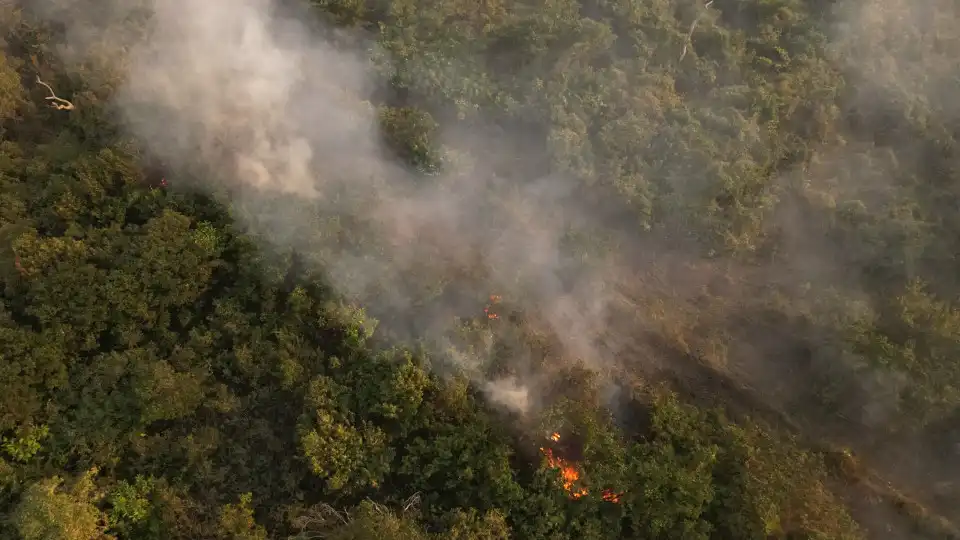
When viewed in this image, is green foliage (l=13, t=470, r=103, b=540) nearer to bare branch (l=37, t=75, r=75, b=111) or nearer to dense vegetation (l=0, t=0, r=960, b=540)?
dense vegetation (l=0, t=0, r=960, b=540)

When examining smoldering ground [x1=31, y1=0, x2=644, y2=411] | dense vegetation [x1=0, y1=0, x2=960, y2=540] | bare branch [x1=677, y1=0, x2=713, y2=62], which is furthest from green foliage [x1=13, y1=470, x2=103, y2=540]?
bare branch [x1=677, y1=0, x2=713, y2=62]

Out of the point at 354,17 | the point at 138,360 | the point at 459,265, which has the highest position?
the point at 354,17

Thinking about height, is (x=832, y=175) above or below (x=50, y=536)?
above

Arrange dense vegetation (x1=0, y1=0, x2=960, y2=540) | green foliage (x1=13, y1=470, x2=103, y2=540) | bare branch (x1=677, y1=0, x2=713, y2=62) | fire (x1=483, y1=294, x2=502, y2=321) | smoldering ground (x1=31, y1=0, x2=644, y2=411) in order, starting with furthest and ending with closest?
bare branch (x1=677, y1=0, x2=713, y2=62) < fire (x1=483, y1=294, x2=502, y2=321) < smoldering ground (x1=31, y1=0, x2=644, y2=411) < dense vegetation (x1=0, y1=0, x2=960, y2=540) < green foliage (x1=13, y1=470, x2=103, y2=540)

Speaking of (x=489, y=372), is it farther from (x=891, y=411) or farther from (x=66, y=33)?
(x=66, y=33)

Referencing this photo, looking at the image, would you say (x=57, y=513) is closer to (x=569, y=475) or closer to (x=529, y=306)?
(x=569, y=475)

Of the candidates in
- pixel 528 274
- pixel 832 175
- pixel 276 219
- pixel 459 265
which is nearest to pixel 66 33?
pixel 276 219
